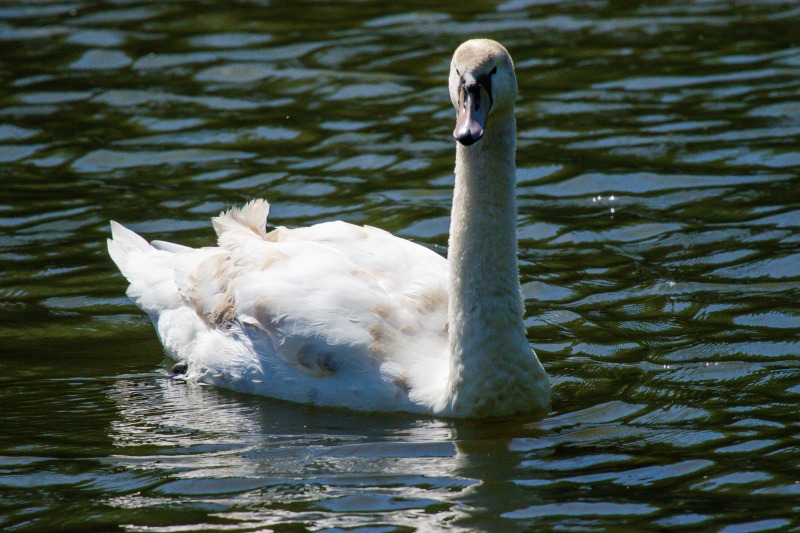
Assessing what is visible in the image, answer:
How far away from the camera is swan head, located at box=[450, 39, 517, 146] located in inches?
261

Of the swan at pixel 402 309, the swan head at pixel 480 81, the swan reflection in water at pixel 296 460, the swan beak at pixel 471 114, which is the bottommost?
the swan reflection in water at pixel 296 460

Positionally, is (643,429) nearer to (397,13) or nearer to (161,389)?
(161,389)

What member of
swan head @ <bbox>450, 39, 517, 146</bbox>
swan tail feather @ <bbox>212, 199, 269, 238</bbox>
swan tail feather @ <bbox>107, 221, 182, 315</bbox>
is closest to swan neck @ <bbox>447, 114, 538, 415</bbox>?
swan head @ <bbox>450, 39, 517, 146</bbox>

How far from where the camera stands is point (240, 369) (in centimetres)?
784

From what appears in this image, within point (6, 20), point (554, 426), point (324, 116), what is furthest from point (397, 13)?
point (554, 426)

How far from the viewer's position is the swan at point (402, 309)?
705cm

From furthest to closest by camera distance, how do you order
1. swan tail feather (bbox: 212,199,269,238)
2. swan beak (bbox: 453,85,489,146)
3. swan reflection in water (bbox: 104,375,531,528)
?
swan tail feather (bbox: 212,199,269,238)
swan beak (bbox: 453,85,489,146)
swan reflection in water (bbox: 104,375,531,528)

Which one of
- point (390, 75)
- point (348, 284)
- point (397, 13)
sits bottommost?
point (348, 284)

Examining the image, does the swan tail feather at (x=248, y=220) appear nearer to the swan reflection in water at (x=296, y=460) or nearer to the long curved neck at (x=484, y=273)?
the swan reflection in water at (x=296, y=460)

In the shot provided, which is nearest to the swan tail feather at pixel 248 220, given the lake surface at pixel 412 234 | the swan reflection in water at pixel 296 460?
the lake surface at pixel 412 234

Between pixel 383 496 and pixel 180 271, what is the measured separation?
3.13 m

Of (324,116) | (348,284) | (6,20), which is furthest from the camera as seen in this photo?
(6,20)

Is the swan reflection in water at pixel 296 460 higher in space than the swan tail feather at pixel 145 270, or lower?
lower

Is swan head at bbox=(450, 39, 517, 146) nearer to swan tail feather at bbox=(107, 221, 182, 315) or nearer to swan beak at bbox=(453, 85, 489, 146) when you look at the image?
swan beak at bbox=(453, 85, 489, 146)
